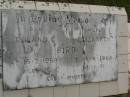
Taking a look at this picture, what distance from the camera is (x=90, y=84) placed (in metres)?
5.37

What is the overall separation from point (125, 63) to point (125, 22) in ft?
2.27

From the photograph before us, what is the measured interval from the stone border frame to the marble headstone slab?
78 millimetres

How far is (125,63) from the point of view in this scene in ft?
18.8

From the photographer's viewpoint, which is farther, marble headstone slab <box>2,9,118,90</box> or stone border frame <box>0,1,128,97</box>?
stone border frame <box>0,1,128,97</box>

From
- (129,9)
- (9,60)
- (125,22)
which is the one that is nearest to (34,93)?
(9,60)

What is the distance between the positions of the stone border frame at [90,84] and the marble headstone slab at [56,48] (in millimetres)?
78

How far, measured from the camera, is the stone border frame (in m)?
4.87

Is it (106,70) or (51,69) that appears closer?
(51,69)

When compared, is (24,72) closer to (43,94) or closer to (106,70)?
(43,94)

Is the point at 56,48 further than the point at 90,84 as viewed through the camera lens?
No

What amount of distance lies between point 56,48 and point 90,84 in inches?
33.1

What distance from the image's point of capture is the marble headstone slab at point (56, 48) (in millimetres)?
4738

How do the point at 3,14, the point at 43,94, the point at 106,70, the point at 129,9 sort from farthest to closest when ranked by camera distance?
the point at 129,9 < the point at 106,70 < the point at 43,94 < the point at 3,14

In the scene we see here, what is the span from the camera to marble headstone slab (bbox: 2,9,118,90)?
187 inches
